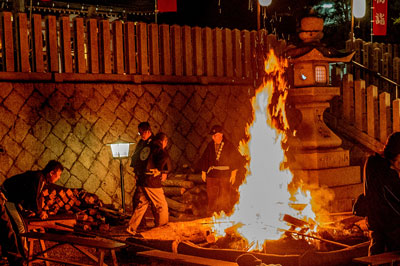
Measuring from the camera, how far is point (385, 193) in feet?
17.9

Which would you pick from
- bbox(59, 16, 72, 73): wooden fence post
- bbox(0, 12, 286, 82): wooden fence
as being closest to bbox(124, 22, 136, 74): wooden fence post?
bbox(0, 12, 286, 82): wooden fence

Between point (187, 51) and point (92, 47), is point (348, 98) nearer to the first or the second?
point (187, 51)

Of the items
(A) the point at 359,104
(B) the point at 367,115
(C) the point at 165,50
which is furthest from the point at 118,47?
(B) the point at 367,115

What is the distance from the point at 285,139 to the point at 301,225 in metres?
3.57

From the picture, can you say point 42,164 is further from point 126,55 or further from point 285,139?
point 285,139

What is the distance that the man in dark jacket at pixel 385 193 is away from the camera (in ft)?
17.8

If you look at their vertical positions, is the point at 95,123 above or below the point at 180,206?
above

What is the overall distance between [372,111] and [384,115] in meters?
0.34

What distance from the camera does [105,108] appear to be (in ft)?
37.8

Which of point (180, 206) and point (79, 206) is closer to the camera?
point (79, 206)

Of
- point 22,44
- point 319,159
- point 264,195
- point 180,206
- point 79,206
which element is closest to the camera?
point 264,195

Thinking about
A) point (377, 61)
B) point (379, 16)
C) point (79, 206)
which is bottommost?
point (79, 206)

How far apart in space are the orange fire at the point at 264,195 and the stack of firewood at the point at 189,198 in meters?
1.30

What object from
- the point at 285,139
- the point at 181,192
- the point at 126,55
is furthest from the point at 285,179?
the point at 126,55
